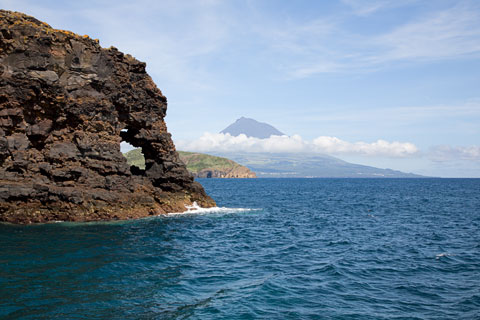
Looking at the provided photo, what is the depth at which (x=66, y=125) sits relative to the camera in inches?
1555

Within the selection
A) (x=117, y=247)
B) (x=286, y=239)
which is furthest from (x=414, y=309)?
(x=117, y=247)

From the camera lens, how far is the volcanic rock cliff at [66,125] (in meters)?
35.3

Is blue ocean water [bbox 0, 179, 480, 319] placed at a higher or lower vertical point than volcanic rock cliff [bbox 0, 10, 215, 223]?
lower

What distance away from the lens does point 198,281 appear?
60.7ft

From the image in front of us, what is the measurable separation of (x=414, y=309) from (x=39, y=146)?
3829cm

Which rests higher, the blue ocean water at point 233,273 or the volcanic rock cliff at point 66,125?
the volcanic rock cliff at point 66,125

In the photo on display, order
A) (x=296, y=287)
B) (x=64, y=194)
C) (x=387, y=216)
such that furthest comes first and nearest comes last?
1. (x=387, y=216)
2. (x=64, y=194)
3. (x=296, y=287)

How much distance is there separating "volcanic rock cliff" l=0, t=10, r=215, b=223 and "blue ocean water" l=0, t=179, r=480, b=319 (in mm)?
3794

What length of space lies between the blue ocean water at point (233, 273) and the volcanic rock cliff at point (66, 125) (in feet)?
12.4

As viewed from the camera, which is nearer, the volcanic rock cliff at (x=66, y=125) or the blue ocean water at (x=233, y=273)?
the blue ocean water at (x=233, y=273)

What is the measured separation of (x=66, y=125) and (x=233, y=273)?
1147 inches

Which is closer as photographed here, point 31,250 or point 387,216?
point 31,250

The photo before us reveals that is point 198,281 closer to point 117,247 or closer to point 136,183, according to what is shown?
point 117,247

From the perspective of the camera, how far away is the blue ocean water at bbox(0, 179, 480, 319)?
48.1 feet
